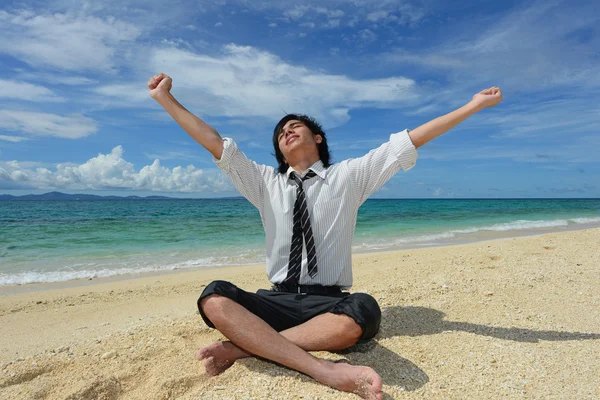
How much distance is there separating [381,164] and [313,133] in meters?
0.89

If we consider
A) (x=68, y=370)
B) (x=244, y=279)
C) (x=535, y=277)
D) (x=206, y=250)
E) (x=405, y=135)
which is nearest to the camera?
(x=68, y=370)

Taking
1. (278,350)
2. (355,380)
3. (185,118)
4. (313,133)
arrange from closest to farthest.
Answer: (355,380), (278,350), (185,118), (313,133)

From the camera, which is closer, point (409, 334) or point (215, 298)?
point (215, 298)

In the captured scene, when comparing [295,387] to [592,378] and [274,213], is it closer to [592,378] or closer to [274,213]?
[274,213]

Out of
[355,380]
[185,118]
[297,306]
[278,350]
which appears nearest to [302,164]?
[185,118]

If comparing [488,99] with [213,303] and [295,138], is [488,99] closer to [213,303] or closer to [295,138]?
[295,138]

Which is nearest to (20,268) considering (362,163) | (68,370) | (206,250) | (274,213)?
(206,250)

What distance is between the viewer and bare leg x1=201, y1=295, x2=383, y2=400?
2355 mm

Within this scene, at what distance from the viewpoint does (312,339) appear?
2.86 m

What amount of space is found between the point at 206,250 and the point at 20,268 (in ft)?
15.8

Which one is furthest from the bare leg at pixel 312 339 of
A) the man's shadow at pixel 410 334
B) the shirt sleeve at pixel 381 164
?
the shirt sleeve at pixel 381 164

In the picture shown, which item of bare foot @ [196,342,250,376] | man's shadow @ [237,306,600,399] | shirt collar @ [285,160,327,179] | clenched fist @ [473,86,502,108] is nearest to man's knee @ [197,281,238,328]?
bare foot @ [196,342,250,376]

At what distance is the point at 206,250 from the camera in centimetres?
1253

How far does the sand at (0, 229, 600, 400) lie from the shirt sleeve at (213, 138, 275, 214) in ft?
4.29
